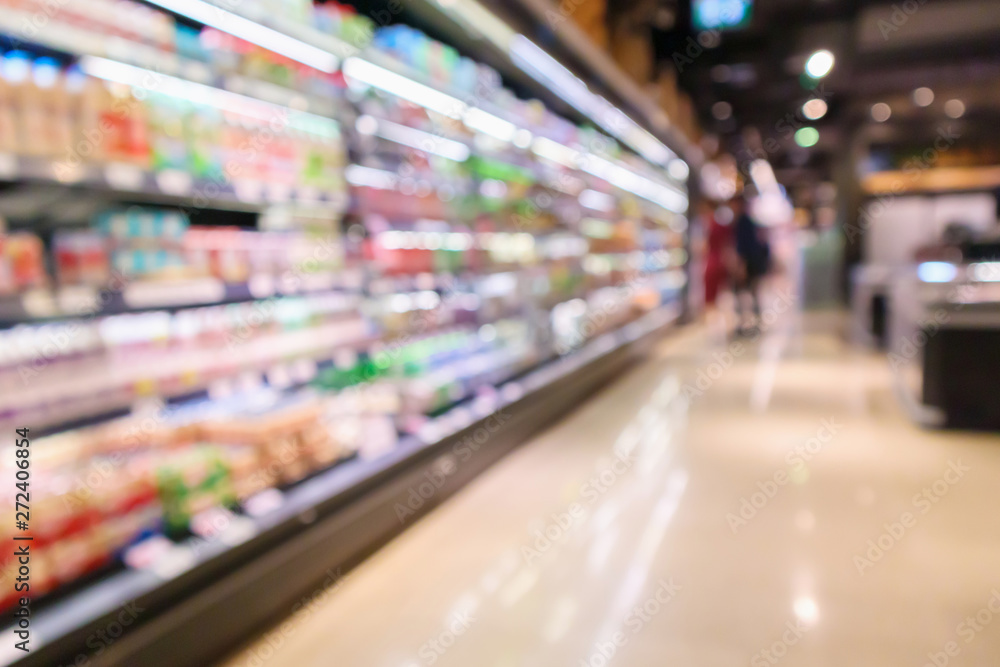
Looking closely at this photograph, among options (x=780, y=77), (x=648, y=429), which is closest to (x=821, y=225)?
(x=780, y=77)

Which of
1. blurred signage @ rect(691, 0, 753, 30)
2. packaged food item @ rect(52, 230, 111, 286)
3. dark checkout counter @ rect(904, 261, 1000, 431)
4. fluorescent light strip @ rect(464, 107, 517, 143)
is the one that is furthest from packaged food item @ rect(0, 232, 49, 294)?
blurred signage @ rect(691, 0, 753, 30)

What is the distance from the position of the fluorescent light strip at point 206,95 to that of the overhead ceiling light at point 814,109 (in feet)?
32.9

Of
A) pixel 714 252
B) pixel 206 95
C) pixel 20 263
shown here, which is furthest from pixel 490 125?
pixel 714 252

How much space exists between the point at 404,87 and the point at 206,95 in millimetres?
1103

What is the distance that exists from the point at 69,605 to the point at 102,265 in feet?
2.97

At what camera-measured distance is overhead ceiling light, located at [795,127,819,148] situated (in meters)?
13.4

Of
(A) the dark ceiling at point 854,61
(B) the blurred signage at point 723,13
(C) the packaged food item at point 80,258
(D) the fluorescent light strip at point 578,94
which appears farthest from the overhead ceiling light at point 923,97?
(C) the packaged food item at point 80,258

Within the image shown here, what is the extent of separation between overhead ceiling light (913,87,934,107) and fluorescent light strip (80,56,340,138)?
9317 mm

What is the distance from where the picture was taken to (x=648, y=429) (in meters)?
4.41

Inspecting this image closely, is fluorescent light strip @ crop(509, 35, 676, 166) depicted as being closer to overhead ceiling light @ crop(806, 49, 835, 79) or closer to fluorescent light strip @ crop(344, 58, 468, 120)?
fluorescent light strip @ crop(344, 58, 468, 120)

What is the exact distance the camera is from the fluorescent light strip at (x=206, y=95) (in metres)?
2.09

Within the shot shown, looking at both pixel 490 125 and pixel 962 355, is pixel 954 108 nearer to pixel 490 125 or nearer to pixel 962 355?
pixel 962 355

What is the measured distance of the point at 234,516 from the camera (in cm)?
221

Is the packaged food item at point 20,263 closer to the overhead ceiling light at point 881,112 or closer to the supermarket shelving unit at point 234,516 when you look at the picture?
the supermarket shelving unit at point 234,516
